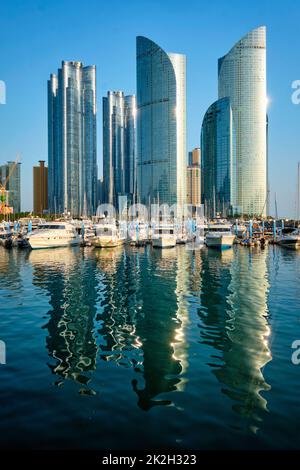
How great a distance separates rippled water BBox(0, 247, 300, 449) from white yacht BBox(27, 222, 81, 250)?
31269 mm

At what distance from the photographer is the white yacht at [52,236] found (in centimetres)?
5900

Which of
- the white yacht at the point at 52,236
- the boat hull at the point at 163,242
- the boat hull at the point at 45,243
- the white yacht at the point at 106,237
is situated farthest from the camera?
the white yacht at the point at 106,237

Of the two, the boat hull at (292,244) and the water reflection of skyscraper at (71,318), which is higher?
the boat hull at (292,244)

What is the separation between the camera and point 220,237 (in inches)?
2309

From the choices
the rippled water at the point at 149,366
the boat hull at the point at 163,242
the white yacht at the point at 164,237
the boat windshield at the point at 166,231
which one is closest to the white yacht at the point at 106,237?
the white yacht at the point at 164,237

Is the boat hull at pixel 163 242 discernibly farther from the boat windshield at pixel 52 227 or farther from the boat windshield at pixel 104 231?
the boat windshield at pixel 52 227

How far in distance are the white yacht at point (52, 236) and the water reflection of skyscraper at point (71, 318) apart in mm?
19444

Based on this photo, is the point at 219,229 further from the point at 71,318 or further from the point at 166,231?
the point at 71,318

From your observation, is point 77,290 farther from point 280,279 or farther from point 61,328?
point 280,279

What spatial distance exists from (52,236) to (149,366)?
50051 mm

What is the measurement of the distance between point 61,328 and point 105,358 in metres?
4.67

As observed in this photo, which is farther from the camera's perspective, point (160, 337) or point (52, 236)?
point (52, 236)

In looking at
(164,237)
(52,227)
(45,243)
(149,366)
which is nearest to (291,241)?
(164,237)

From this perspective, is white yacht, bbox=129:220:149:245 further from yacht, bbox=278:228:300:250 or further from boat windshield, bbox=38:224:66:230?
yacht, bbox=278:228:300:250
